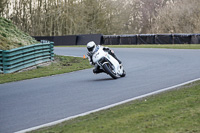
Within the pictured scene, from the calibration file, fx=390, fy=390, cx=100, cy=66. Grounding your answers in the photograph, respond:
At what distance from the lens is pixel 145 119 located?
249 inches

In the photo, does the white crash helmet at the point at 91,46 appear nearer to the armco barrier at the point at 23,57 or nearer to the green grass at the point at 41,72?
the green grass at the point at 41,72

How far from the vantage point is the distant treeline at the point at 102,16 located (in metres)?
60.7

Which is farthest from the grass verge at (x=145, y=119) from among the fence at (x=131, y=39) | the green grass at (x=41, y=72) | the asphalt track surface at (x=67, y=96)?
the fence at (x=131, y=39)

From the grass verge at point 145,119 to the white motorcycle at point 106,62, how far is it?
15.4ft

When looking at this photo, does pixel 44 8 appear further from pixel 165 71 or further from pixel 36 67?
pixel 165 71

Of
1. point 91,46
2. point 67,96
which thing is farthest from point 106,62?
point 67,96

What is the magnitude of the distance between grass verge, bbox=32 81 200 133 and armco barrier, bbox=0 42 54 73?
10478 millimetres

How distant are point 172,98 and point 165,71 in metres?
6.39

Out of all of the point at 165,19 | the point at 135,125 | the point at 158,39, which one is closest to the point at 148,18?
the point at 165,19

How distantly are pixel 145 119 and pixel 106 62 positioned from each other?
697 centimetres

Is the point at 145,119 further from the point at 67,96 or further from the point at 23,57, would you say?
the point at 23,57

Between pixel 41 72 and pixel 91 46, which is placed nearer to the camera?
pixel 91 46

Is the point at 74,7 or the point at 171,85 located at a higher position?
the point at 74,7

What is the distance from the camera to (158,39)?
131ft
